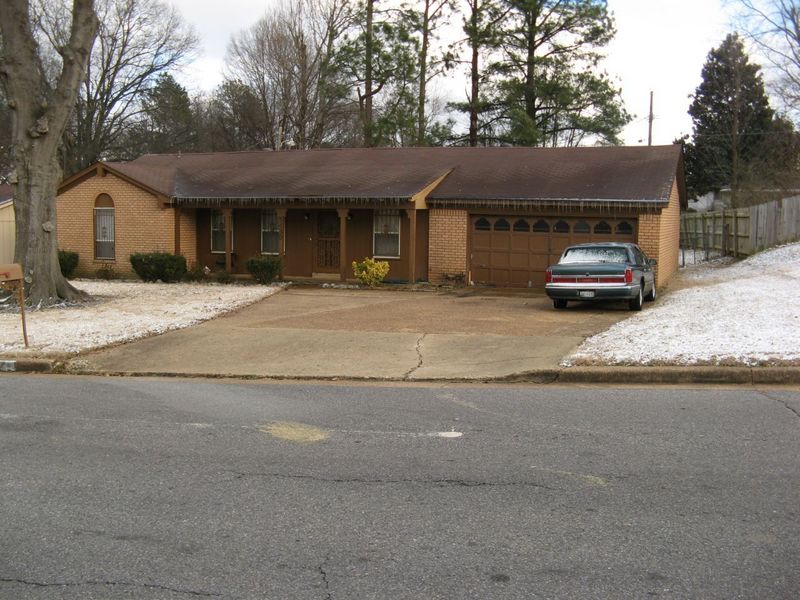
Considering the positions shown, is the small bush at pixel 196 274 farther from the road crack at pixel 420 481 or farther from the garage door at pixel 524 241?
the road crack at pixel 420 481

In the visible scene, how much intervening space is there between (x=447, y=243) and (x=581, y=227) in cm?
386

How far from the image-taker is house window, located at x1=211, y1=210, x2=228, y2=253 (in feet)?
82.5

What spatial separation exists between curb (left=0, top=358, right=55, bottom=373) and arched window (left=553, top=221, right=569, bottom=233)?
14.3m

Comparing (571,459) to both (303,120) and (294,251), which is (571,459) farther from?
(303,120)

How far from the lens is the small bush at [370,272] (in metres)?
21.9

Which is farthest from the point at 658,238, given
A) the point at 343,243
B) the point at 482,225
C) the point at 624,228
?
the point at 343,243

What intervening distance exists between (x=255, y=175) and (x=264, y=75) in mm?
20837

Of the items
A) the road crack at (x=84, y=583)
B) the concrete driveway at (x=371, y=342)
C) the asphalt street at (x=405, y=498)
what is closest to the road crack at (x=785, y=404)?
the asphalt street at (x=405, y=498)

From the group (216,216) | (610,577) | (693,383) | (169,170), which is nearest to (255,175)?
(216,216)

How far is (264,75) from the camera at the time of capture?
44.0 meters

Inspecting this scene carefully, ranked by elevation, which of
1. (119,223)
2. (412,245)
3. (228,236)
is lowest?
(412,245)

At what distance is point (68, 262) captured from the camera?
24.7 meters

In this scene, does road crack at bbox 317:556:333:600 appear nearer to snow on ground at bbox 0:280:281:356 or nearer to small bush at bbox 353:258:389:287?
snow on ground at bbox 0:280:281:356

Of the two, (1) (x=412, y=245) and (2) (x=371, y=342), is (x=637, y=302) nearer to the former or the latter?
(2) (x=371, y=342)
